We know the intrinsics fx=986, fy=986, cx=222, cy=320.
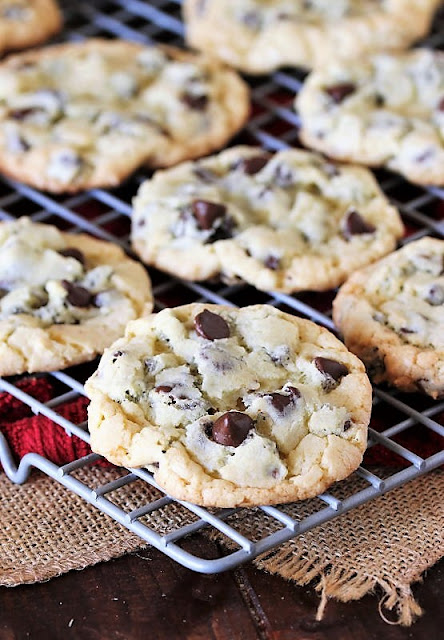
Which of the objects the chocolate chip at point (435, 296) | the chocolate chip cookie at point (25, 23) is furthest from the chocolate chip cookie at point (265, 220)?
the chocolate chip cookie at point (25, 23)

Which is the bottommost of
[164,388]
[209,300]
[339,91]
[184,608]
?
[184,608]

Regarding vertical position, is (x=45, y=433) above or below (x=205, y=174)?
below

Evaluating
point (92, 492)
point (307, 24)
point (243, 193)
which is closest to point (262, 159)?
point (243, 193)

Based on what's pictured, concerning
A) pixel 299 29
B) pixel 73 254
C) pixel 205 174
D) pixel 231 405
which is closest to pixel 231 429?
pixel 231 405

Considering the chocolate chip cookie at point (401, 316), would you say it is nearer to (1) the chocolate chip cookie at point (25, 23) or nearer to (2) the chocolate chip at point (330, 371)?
(2) the chocolate chip at point (330, 371)

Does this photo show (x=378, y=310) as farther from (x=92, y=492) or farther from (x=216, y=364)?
(x=92, y=492)

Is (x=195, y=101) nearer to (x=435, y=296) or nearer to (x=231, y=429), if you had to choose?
(x=435, y=296)

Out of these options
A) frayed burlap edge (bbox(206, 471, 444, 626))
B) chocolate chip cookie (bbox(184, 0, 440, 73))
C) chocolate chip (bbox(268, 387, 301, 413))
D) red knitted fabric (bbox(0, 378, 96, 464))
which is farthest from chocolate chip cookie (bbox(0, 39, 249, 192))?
frayed burlap edge (bbox(206, 471, 444, 626))
